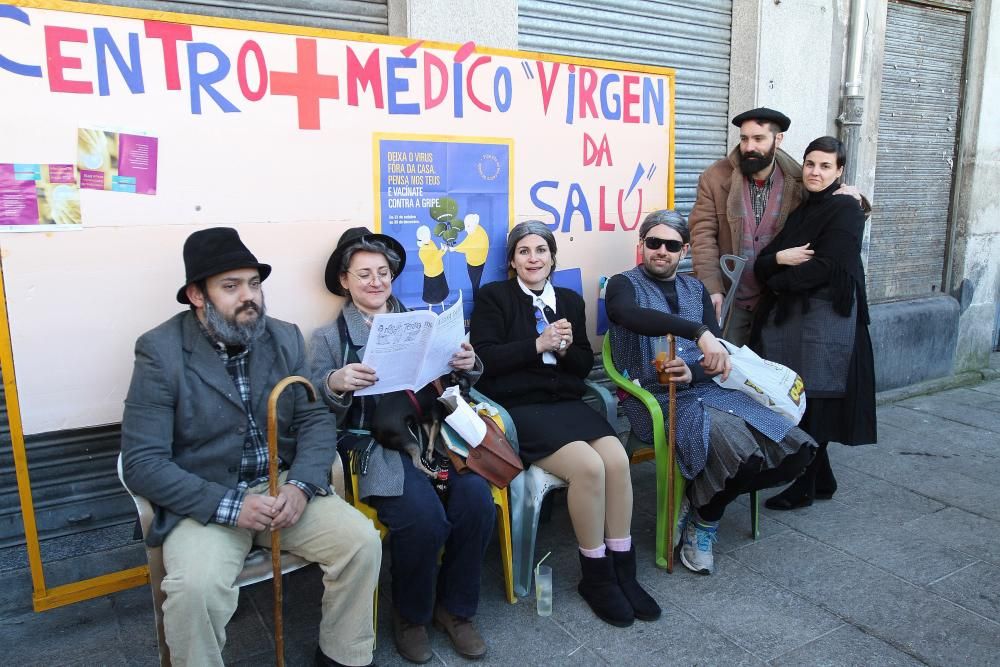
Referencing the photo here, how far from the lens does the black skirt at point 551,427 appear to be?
10.2 feet

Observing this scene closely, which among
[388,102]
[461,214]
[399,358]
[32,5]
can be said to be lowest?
[399,358]

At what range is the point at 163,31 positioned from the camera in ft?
8.68

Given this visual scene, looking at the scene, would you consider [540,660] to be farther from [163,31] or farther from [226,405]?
[163,31]

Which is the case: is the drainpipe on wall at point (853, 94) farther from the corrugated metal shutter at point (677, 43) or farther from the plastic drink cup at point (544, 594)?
the plastic drink cup at point (544, 594)

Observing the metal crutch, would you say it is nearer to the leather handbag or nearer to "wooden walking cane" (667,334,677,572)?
"wooden walking cane" (667,334,677,572)

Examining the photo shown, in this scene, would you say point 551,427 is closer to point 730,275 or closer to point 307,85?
point 730,275

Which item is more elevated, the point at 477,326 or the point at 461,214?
the point at 461,214

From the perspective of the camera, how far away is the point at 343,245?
2.98m

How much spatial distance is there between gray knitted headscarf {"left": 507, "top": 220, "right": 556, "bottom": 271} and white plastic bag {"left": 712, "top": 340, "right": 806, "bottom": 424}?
0.88 m

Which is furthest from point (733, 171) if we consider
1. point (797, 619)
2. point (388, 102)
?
point (797, 619)

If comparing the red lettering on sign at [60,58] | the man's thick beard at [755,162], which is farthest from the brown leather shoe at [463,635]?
the man's thick beard at [755,162]

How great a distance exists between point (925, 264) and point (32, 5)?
269 inches

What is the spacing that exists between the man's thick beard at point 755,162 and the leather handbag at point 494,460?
6.47 ft

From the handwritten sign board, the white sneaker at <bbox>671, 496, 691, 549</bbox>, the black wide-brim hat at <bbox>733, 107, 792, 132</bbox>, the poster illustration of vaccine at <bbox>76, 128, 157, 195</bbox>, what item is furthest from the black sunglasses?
the poster illustration of vaccine at <bbox>76, 128, 157, 195</bbox>
